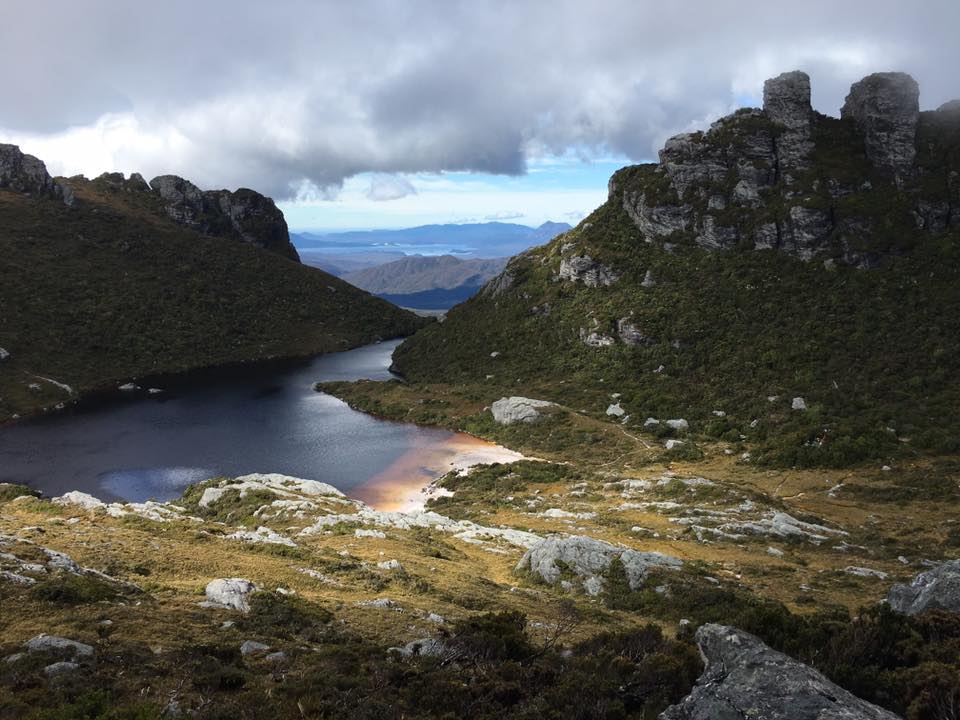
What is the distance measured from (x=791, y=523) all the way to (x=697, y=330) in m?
54.1

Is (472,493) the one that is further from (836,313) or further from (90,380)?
(90,380)

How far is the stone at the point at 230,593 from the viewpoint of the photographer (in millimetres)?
24219

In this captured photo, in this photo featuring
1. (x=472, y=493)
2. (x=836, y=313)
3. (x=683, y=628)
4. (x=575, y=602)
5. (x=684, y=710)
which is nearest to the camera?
(x=684, y=710)

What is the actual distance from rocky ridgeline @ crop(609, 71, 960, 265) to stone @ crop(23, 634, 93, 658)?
104 meters

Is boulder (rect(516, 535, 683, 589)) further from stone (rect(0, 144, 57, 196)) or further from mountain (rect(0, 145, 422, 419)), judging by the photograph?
stone (rect(0, 144, 57, 196))

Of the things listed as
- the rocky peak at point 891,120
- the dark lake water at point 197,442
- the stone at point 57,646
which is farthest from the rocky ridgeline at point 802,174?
the stone at point 57,646

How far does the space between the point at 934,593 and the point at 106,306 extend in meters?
172

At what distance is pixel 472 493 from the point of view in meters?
66.9

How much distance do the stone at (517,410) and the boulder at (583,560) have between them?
51.7 meters

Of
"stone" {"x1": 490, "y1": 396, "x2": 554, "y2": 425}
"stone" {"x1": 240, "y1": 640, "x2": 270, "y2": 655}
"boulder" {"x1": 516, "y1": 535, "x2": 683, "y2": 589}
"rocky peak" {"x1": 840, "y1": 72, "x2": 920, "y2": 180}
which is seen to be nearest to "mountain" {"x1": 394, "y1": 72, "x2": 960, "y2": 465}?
"rocky peak" {"x1": 840, "y1": 72, "x2": 920, "y2": 180}

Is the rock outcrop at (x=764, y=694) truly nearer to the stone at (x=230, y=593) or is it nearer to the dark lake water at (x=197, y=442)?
the stone at (x=230, y=593)

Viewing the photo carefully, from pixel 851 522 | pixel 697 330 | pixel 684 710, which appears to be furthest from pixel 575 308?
pixel 684 710

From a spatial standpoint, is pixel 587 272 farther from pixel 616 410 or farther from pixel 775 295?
pixel 616 410

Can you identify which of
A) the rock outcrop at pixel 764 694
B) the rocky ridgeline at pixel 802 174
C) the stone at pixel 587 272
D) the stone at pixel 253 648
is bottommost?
the stone at pixel 253 648
